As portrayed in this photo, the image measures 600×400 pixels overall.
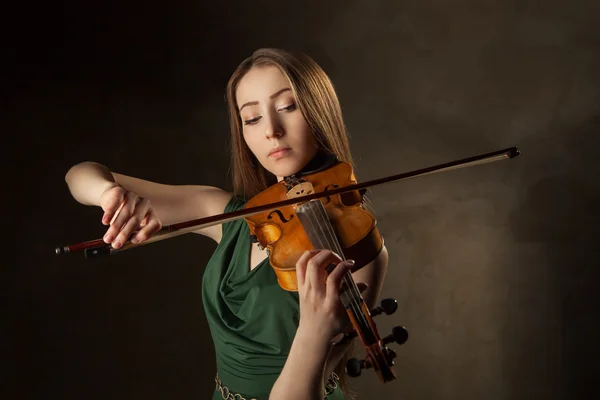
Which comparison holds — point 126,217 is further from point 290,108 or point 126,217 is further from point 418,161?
point 418,161

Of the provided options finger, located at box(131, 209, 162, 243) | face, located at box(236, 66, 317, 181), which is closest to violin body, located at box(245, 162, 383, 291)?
face, located at box(236, 66, 317, 181)

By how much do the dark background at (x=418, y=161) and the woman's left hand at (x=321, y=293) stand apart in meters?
0.73

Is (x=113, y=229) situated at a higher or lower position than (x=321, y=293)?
higher

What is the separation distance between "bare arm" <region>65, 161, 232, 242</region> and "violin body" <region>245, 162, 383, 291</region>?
0.24m

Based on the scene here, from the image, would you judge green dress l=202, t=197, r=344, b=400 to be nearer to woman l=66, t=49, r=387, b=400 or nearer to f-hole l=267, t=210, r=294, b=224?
woman l=66, t=49, r=387, b=400

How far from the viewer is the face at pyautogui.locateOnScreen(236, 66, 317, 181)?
141 cm

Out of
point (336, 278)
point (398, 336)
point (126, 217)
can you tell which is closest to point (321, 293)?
point (336, 278)

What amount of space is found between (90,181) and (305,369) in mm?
557

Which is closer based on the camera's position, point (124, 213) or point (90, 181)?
point (124, 213)

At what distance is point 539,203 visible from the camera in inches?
78.0

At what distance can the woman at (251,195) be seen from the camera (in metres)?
1.36

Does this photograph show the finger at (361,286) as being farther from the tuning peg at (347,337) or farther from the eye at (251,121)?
the eye at (251,121)

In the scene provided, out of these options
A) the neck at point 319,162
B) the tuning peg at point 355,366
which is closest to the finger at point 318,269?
the tuning peg at point 355,366

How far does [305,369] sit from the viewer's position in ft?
4.04
